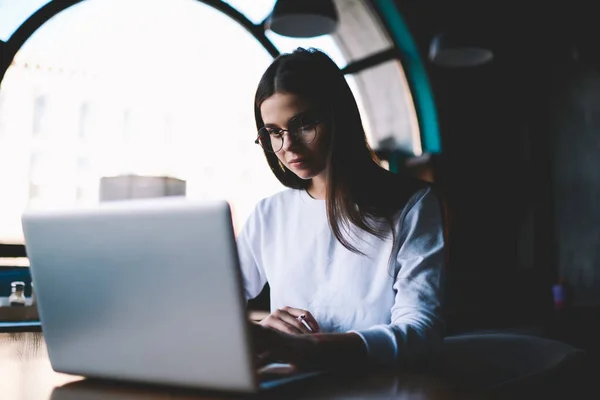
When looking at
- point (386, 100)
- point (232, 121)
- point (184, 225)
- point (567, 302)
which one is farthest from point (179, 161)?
point (184, 225)

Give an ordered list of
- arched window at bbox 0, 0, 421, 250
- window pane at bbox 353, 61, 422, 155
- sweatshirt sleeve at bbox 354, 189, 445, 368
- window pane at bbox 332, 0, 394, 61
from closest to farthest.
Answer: sweatshirt sleeve at bbox 354, 189, 445, 368, arched window at bbox 0, 0, 421, 250, window pane at bbox 332, 0, 394, 61, window pane at bbox 353, 61, 422, 155

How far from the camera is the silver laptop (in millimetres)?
591

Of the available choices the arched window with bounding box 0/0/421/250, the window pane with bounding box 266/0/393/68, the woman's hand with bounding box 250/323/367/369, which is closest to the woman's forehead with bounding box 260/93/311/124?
the woman's hand with bounding box 250/323/367/369

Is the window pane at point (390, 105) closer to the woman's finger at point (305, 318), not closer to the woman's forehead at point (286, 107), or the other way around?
the woman's forehead at point (286, 107)

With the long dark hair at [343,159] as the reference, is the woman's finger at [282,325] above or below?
below

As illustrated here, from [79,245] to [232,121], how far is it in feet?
13.7

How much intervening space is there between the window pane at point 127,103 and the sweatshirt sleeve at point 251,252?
2.11 m

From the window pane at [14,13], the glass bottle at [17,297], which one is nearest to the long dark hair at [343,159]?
the glass bottle at [17,297]

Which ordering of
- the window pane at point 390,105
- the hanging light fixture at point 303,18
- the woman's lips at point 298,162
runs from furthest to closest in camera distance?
the window pane at point 390,105 < the hanging light fixture at point 303,18 < the woman's lips at point 298,162

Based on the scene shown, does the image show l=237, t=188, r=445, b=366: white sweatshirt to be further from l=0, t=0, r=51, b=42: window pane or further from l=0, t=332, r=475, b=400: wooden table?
l=0, t=0, r=51, b=42: window pane

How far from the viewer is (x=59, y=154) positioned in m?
3.84

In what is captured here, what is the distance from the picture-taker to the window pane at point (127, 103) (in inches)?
143

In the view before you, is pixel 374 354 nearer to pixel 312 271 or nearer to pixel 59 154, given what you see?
pixel 312 271

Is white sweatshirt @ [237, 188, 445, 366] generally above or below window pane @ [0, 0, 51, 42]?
below
